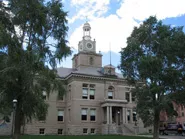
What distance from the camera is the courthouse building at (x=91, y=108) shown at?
40.3 m

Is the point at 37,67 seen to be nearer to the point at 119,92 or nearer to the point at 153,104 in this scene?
the point at 153,104

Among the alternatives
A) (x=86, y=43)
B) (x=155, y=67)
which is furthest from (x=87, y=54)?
(x=155, y=67)

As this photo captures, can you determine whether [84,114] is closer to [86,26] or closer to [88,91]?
[88,91]

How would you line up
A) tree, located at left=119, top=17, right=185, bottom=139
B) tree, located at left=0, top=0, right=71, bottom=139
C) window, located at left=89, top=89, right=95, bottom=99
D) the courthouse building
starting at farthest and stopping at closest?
window, located at left=89, top=89, right=95, bottom=99 → the courthouse building → tree, located at left=119, top=17, right=185, bottom=139 → tree, located at left=0, top=0, right=71, bottom=139

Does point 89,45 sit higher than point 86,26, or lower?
lower

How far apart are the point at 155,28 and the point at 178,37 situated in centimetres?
291

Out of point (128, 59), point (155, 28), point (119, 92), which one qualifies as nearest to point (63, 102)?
point (119, 92)

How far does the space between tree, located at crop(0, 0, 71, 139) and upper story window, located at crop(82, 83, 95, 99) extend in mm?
21067

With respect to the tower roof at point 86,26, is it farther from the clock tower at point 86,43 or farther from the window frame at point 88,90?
the window frame at point 88,90

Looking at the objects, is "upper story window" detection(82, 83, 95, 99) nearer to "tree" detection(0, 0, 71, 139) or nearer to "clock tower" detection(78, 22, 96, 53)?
"clock tower" detection(78, 22, 96, 53)

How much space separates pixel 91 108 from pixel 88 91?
2855 mm

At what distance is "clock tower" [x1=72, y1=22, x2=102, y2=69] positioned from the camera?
48594 millimetres

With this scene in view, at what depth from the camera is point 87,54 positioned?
49250 mm

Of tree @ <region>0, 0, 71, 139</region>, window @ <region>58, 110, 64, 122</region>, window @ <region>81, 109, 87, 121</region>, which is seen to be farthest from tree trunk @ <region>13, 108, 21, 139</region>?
window @ <region>58, 110, 64, 122</region>
